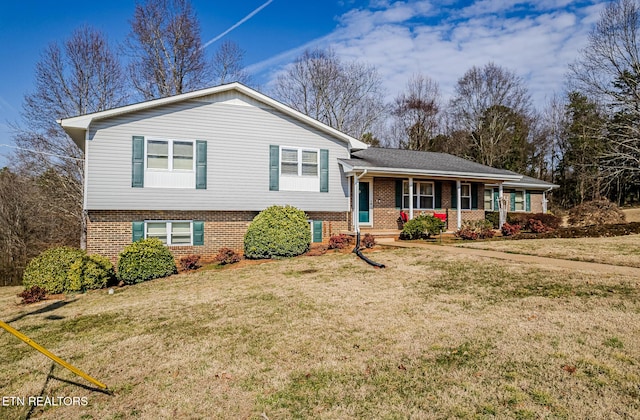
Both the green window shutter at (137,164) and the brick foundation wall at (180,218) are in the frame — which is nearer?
the brick foundation wall at (180,218)

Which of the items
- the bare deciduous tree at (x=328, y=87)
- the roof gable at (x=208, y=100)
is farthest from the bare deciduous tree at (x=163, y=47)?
the roof gable at (x=208, y=100)

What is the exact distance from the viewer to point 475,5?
639 inches

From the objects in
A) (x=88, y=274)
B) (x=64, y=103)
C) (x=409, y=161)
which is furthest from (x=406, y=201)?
(x=64, y=103)

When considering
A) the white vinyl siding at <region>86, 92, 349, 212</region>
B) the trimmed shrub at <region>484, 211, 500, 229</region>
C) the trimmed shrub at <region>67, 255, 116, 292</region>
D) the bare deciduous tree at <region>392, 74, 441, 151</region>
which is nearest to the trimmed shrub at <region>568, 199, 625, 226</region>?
the trimmed shrub at <region>484, 211, 500, 229</region>

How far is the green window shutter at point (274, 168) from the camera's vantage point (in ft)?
45.8

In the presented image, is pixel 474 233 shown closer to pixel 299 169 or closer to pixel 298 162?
pixel 299 169

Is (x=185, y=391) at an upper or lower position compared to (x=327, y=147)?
lower

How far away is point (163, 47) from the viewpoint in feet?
88.6

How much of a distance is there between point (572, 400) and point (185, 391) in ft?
12.2

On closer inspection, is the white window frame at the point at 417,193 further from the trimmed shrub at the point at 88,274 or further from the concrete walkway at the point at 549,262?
the trimmed shrub at the point at 88,274

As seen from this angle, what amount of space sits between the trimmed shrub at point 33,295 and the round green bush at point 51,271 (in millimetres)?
414

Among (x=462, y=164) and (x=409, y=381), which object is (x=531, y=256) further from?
(x=462, y=164)

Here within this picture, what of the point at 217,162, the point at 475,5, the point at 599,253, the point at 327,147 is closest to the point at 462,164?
the point at 475,5

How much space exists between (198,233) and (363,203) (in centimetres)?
705
